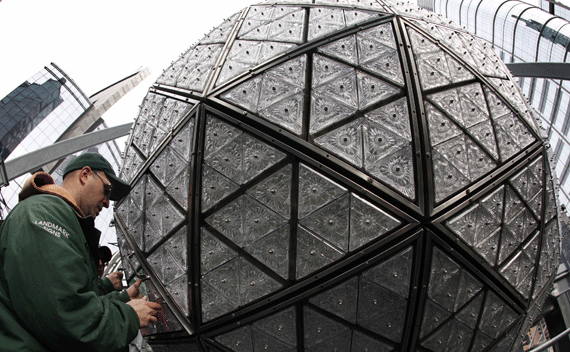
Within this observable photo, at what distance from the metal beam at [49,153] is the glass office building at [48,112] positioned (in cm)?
1875

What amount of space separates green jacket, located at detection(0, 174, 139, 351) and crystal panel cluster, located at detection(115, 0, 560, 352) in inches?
39.6

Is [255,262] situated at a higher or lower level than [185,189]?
lower

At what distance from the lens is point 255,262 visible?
277 centimetres

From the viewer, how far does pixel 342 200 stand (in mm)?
2709

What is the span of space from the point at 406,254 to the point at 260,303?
3.75ft

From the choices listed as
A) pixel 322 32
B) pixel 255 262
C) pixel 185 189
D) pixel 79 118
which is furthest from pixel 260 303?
pixel 79 118

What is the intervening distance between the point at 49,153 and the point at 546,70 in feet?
32.2

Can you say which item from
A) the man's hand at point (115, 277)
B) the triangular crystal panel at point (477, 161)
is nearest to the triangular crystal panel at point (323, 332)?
the triangular crystal panel at point (477, 161)

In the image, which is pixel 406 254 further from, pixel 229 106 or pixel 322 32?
pixel 322 32

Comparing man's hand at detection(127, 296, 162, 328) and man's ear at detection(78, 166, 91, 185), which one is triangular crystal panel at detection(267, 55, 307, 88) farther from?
man's hand at detection(127, 296, 162, 328)

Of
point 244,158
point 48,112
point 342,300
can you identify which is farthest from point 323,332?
point 48,112

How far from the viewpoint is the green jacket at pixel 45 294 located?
183cm

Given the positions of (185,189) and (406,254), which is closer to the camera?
(406,254)

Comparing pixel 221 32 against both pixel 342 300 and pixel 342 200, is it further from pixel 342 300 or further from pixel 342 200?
pixel 342 300
